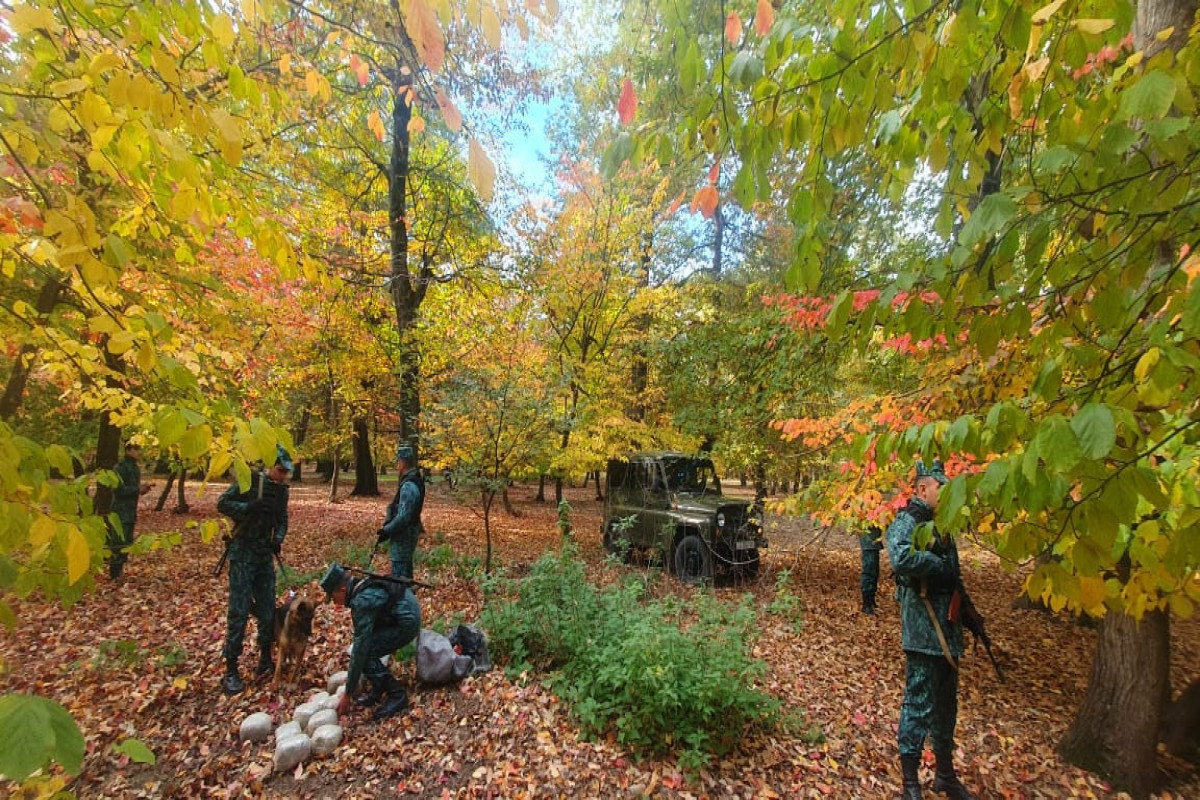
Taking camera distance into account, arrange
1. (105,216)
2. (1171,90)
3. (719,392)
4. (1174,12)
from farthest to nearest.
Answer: (719,392) < (105,216) < (1174,12) < (1171,90)

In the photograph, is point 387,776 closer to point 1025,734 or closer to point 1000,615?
point 1025,734

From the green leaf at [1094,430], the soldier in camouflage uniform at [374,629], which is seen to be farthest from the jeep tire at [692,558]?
the green leaf at [1094,430]

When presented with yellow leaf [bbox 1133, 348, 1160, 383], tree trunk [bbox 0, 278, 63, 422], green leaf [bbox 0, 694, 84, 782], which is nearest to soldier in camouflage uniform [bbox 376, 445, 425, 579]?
tree trunk [bbox 0, 278, 63, 422]

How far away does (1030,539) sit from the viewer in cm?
141

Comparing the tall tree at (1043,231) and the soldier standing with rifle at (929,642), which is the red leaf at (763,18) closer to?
the tall tree at (1043,231)

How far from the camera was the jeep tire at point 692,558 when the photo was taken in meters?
7.34

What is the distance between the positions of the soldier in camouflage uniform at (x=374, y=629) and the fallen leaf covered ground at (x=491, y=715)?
0.59ft

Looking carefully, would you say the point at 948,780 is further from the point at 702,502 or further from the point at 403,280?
the point at 403,280

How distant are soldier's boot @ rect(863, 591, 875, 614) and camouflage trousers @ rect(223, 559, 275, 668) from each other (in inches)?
283

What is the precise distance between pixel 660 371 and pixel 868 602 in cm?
519

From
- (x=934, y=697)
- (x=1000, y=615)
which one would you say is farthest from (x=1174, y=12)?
(x=1000, y=615)

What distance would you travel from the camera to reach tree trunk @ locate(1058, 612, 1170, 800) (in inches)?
135

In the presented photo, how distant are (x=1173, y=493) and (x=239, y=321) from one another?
9936 mm

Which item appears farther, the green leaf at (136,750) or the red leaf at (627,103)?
the red leaf at (627,103)
